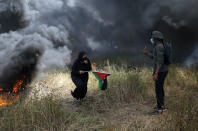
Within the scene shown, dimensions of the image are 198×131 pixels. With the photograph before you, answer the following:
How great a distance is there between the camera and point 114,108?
5.78m

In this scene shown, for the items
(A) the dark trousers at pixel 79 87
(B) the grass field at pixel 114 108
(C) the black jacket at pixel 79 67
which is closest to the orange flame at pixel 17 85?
(B) the grass field at pixel 114 108

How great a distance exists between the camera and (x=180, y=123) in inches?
141

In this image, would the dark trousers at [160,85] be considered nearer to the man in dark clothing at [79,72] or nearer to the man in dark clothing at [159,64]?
the man in dark clothing at [159,64]

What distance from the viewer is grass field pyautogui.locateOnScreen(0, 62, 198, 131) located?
399 cm

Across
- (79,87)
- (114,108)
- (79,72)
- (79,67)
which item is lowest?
(114,108)

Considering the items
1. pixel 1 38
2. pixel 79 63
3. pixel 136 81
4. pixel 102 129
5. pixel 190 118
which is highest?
pixel 1 38

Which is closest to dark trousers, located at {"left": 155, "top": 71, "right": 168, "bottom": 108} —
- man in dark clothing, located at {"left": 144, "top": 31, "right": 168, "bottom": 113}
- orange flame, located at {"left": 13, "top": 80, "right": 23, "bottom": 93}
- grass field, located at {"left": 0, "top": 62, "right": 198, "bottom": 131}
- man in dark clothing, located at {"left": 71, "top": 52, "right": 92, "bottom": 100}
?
man in dark clothing, located at {"left": 144, "top": 31, "right": 168, "bottom": 113}

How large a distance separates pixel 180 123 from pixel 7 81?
814 centimetres

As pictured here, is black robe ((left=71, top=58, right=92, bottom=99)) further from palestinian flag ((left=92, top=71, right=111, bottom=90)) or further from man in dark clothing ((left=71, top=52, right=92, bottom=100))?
palestinian flag ((left=92, top=71, right=111, bottom=90))

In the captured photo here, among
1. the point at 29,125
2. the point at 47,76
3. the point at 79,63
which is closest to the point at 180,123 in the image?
the point at 29,125

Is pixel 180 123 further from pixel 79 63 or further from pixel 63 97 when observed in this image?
pixel 63 97

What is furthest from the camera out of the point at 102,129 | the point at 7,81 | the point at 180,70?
the point at 7,81

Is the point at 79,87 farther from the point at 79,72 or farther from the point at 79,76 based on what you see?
the point at 79,72

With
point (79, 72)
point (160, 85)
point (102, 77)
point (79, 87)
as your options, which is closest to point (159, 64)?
point (160, 85)
